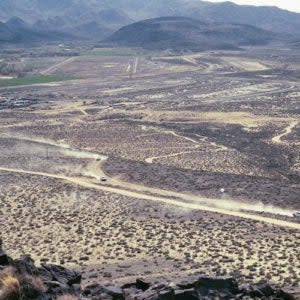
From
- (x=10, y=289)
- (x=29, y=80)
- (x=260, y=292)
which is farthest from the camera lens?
(x=29, y=80)

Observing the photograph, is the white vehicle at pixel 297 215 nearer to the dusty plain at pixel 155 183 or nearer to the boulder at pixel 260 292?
the dusty plain at pixel 155 183

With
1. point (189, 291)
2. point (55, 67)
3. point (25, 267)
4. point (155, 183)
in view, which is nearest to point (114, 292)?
point (189, 291)

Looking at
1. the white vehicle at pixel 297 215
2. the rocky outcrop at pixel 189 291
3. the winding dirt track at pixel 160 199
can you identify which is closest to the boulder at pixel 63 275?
the rocky outcrop at pixel 189 291

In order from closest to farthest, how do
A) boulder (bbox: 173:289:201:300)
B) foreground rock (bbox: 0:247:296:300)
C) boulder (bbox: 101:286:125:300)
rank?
1. foreground rock (bbox: 0:247:296:300)
2. boulder (bbox: 173:289:201:300)
3. boulder (bbox: 101:286:125:300)

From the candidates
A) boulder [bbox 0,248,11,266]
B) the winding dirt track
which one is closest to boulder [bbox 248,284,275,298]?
boulder [bbox 0,248,11,266]

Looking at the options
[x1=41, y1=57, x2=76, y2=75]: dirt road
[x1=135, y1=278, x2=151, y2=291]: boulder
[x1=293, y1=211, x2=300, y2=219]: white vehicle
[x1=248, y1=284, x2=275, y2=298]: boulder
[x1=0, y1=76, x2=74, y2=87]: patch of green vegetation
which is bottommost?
[x1=293, y1=211, x2=300, y2=219]: white vehicle

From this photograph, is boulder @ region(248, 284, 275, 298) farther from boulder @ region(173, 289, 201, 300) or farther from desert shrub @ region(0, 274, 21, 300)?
desert shrub @ region(0, 274, 21, 300)

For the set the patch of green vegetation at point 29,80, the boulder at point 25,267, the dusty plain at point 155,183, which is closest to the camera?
the boulder at point 25,267

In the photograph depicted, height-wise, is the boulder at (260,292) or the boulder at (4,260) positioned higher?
the boulder at (4,260)

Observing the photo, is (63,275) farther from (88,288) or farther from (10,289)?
(10,289)
